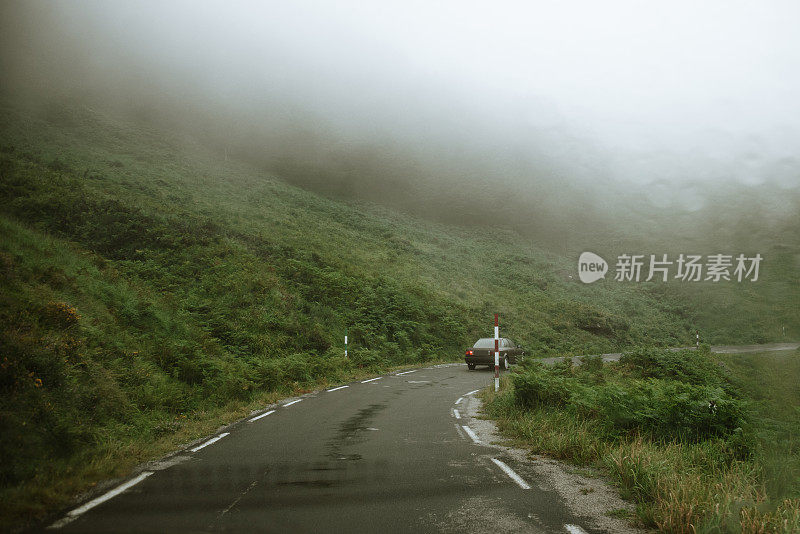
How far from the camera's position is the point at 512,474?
5730 mm

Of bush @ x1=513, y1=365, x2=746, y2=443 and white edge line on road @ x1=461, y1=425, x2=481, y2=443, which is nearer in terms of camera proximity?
bush @ x1=513, y1=365, x2=746, y2=443

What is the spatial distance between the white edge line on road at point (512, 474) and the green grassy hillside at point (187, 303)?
2.61m

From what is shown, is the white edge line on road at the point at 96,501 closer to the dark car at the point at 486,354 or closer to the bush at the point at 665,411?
the bush at the point at 665,411

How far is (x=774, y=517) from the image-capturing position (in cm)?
370

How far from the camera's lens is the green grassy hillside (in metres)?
6.16

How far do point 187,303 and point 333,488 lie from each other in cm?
1334

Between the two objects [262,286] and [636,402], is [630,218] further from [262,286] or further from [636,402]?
[262,286]

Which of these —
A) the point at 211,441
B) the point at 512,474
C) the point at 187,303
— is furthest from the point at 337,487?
the point at 187,303

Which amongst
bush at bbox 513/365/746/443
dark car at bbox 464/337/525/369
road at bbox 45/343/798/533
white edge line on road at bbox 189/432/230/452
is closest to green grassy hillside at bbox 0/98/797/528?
white edge line on road at bbox 189/432/230/452

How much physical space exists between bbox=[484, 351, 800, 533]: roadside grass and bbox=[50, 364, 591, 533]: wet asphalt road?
937 mm

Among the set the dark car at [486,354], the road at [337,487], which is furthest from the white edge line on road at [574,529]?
the dark car at [486,354]

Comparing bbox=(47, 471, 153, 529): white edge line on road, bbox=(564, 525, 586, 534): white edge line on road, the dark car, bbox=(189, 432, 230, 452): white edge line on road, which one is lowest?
the dark car

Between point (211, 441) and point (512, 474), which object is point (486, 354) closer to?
point (211, 441)

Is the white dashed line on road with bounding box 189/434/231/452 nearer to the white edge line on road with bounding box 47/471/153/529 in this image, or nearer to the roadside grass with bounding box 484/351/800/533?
the white edge line on road with bounding box 47/471/153/529
